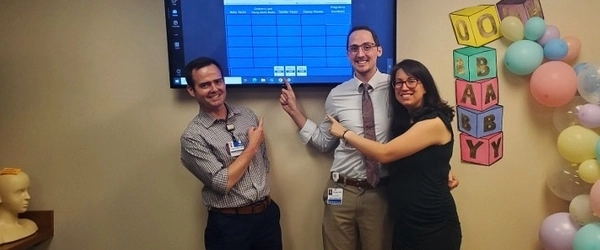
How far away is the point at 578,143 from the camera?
8.60ft

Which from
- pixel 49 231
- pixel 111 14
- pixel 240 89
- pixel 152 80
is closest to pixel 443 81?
pixel 240 89

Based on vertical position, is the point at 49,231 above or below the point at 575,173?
below

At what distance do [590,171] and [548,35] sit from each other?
772 mm

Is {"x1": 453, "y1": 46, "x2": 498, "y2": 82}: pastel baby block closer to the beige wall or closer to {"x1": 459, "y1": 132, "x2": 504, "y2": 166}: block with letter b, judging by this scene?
the beige wall

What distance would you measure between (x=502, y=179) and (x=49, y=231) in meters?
2.77

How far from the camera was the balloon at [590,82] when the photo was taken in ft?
8.56

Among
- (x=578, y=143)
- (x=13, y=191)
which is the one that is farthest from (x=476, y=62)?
(x=13, y=191)

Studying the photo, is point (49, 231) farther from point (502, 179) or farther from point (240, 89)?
point (502, 179)

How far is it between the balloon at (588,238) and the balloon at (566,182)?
0.26 m

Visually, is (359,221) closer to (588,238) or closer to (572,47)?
(588,238)

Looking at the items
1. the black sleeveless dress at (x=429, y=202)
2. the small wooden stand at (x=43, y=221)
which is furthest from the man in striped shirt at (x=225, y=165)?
the small wooden stand at (x=43, y=221)

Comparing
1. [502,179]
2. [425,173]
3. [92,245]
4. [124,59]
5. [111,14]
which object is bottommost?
[92,245]

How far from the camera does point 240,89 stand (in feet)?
9.69

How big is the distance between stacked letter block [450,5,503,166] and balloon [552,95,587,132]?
0.30 meters
